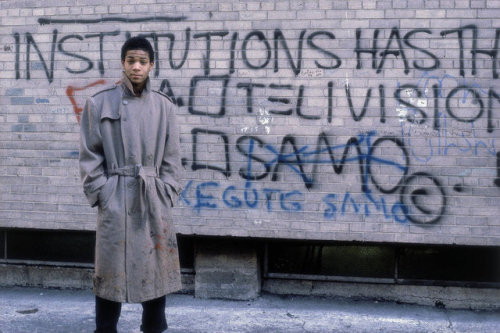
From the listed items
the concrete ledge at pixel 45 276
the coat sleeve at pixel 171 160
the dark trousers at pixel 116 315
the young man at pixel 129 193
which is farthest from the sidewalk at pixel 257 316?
the coat sleeve at pixel 171 160

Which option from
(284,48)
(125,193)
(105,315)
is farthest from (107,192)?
(284,48)

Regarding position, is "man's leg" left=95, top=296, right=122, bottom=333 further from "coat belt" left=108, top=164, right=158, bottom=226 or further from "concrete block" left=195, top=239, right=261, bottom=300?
"concrete block" left=195, top=239, right=261, bottom=300

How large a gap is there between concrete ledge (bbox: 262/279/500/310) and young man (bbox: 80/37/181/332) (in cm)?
199

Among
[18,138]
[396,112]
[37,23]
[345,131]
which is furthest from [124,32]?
[396,112]

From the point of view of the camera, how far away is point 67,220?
5227 mm

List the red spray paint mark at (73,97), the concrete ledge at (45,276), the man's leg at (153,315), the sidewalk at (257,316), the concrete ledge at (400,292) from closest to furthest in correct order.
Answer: the man's leg at (153,315) → the sidewalk at (257,316) → the concrete ledge at (400,292) → the red spray paint mark at (73,97) → the concrete ledge at (45,276)

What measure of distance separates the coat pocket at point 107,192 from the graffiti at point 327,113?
1.77 metres

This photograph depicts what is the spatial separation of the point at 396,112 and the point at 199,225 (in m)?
1.95

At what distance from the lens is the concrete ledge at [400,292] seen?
4.94m

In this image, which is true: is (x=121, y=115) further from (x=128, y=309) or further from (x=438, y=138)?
(x=438, y=138)

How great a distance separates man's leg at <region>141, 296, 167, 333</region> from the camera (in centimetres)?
341

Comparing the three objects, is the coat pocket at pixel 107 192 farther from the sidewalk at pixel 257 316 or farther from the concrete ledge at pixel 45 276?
the concrete ledge at pixel 45 276

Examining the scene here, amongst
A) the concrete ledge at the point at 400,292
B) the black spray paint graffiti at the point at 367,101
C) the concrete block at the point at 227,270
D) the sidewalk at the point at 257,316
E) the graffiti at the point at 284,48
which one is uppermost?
the graffiti at the point at 284,48

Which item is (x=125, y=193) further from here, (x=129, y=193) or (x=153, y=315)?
(x=153, y=315)
